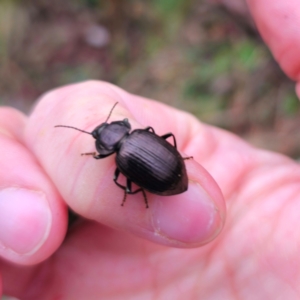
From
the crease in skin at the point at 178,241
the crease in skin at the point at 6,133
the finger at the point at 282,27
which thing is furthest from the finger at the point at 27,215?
the finger at the point at 282,27

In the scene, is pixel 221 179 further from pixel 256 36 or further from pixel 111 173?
pixel 256 36

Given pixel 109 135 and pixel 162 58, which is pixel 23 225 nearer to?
pixel 109 135

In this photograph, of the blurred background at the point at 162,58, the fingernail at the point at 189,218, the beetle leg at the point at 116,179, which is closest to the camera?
the fingernail at the point at 189,218

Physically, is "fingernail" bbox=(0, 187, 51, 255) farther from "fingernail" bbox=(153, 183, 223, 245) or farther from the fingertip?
"fingernail" bbox=(153, 183, 223, 245)

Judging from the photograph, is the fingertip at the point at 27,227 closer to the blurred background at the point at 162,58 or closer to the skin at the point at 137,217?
the skin at the point at 137,217

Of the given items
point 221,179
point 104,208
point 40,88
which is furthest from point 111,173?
point 40,88

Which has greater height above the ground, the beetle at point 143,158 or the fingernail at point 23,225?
the beetle at point 143,158

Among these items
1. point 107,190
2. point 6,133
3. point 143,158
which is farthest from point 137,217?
point 6,133

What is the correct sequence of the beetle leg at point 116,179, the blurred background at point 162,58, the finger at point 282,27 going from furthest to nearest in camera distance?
the blurred background at point 162,58, the finger at point 282,27, the beetle leg at point 116,179
